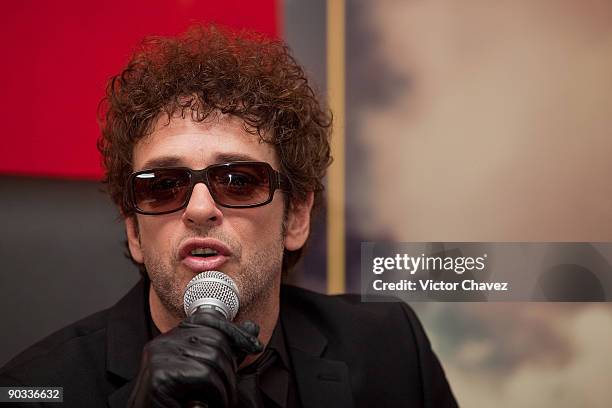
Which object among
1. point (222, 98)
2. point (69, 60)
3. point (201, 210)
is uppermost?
point (69, 60)

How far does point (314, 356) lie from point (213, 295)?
660mm

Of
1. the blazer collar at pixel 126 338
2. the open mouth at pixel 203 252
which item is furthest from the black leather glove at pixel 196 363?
the blazer collar at pixel 126 338

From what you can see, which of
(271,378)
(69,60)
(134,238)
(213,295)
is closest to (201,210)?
(213,295)

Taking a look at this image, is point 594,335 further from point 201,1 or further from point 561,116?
point 201,1

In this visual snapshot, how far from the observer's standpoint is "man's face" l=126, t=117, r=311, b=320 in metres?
1.66

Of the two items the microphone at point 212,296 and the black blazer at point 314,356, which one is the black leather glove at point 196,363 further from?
the black blazer at point 314,356

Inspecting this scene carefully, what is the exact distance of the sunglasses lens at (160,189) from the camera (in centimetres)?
167

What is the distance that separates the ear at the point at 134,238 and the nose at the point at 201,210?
0.31m

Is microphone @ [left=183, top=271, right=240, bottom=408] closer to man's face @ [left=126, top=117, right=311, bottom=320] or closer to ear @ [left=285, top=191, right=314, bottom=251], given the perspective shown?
man's face @ [left=126, top=117, right=311, bottom=320]

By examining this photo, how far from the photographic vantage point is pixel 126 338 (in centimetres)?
185

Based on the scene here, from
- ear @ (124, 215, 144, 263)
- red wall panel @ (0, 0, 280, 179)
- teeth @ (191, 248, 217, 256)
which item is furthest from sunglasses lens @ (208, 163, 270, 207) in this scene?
red wall panel @ (0, 0, 280, 179)

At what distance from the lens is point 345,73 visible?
2.10 meters

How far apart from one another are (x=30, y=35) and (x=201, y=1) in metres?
0.54

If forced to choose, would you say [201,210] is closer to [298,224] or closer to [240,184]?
[240,184]
